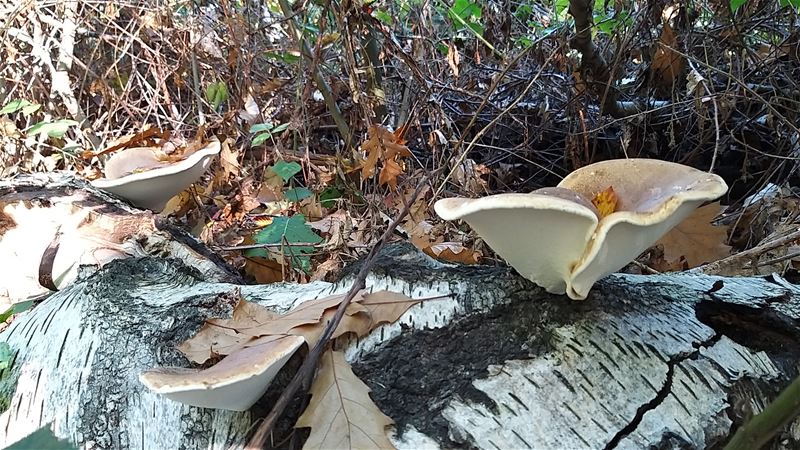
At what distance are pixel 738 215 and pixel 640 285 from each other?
1.81m

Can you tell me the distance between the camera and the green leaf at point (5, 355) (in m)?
1.54

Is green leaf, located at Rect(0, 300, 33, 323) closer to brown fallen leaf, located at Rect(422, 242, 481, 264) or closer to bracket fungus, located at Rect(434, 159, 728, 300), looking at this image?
brown fallen leaf, located at Rect(422, 242, 481, 264)

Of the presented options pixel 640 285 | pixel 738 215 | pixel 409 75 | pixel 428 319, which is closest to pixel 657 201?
pixel 640 285

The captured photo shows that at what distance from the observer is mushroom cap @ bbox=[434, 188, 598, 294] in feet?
3.19

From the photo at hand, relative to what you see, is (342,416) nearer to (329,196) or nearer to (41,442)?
(41,442)

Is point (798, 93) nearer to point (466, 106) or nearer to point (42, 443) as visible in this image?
point (466, 106)

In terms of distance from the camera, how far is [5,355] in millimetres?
1568

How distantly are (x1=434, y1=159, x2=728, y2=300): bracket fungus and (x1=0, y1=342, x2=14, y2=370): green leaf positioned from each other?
1.26 m

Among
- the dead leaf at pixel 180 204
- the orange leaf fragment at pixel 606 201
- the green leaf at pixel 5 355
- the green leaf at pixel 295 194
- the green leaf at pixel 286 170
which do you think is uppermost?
the orange leaf fragment at pixel 606 201

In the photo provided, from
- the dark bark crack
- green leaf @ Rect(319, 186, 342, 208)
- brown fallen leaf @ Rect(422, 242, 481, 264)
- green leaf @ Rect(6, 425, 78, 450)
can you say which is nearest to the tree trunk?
the dark bark crack

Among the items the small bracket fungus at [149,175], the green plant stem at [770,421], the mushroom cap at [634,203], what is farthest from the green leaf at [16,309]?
the green plant stem at [770,421]

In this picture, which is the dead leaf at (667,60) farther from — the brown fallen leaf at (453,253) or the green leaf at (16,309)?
the green leaf at (16,309)

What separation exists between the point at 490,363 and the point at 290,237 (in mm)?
1461

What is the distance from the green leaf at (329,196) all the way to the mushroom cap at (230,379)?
2.48 metres
